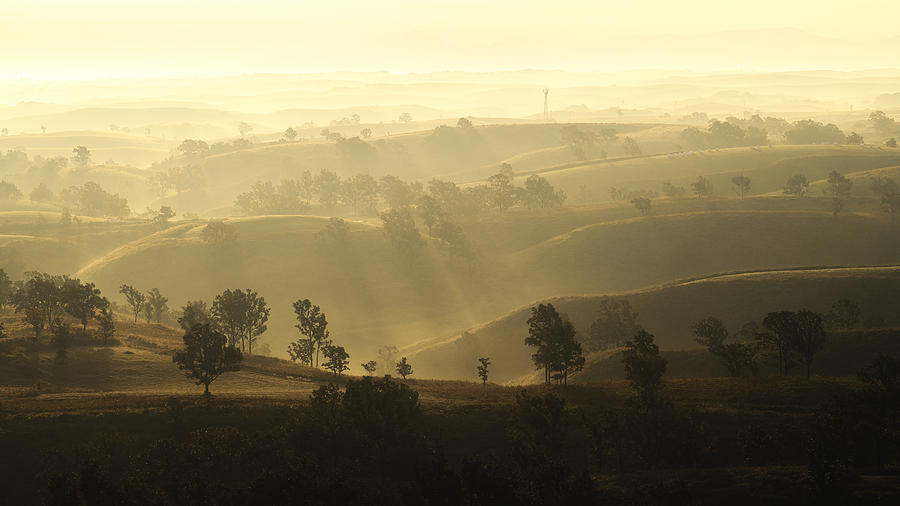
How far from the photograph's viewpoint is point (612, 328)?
361ft

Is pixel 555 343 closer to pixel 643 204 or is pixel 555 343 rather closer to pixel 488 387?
pixel 488 387

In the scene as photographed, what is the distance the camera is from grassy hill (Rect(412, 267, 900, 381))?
363 ft

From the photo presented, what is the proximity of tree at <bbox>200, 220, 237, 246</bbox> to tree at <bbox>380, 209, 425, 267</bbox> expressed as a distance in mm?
43704

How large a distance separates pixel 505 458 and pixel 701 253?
123894mm

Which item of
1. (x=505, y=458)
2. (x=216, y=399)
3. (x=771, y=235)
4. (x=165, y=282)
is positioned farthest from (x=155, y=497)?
(x=771, y=235)

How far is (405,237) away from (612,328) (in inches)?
3240

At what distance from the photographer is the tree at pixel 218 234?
182000mm

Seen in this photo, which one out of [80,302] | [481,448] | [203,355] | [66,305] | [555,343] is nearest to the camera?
[481,448]

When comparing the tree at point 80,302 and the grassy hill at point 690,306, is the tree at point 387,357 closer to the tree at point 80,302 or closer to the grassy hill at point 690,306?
the grassy hill at point 690,306

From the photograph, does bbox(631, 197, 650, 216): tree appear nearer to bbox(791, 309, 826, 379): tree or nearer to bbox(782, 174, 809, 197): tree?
bbox(782, 174, 809, 197): tree

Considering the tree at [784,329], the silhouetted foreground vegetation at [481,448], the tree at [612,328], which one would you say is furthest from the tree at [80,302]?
the tree at [784,329]

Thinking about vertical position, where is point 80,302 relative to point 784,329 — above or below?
above

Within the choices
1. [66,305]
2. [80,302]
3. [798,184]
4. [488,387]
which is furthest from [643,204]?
[66,305]

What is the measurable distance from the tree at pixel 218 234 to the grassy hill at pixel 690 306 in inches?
3131
